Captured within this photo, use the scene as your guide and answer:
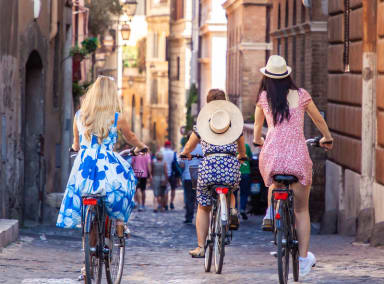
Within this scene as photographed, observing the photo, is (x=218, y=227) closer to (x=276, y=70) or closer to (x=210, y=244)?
(x=210, y=244)

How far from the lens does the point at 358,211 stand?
14977 mm

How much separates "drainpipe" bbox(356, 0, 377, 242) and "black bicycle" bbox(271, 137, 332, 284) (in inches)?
209

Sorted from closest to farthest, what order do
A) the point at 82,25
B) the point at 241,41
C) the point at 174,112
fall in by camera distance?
the point at 82,25, the point at 241,41, the point at 174,112

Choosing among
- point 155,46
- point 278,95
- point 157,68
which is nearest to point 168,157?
point 278,95

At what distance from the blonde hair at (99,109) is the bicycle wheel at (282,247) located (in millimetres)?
1550

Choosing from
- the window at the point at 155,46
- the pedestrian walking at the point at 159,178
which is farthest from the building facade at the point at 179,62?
the pedestrian walking at the point at 159,178

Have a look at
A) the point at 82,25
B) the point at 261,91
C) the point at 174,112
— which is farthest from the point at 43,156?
the point at 174,112

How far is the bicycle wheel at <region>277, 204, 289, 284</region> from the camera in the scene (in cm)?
838

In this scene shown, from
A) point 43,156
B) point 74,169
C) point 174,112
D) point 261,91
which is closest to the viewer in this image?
point 74,169

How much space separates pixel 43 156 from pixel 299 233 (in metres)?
10.6

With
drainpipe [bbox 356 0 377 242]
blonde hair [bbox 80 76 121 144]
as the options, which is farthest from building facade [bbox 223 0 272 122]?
blonde hair [bbox 80 76 121 144]

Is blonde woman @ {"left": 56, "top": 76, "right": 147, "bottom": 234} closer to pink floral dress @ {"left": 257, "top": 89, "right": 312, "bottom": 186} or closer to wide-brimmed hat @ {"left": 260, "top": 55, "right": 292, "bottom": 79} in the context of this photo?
pink floral dress @ {"left": 257, "top": 89, "right": 312, "bottom": 186}

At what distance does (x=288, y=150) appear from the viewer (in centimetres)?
879

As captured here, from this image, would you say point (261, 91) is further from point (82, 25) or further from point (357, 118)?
point (82, 25)
